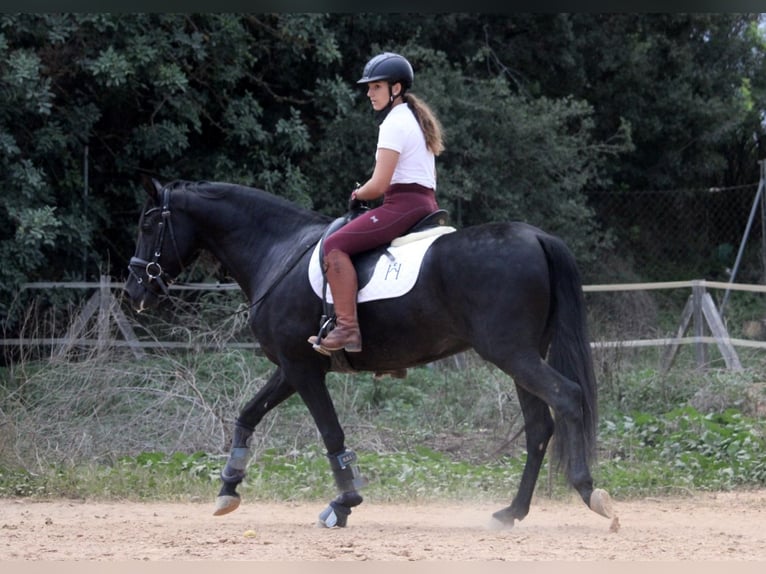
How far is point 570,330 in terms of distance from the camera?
6125 mm

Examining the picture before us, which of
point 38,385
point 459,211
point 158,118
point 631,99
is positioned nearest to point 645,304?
point 459,211

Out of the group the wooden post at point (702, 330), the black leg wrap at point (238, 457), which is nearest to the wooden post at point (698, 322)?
the wooden post at point (702, 330)

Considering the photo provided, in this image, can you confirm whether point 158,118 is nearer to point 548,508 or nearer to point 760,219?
point 548,508

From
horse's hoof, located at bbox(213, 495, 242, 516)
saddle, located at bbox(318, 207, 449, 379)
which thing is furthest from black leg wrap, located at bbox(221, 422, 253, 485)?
saddle, located at bbox(318, 207, 449, 379)

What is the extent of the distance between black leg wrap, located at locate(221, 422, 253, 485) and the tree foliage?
17.3ft

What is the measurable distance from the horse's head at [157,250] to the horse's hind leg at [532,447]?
2.41 m

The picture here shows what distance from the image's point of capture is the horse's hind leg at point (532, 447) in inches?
251

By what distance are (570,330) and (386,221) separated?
1253mm

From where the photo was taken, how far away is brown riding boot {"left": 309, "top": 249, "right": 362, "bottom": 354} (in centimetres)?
615

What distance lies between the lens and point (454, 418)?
9836 mm

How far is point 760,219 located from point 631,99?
9.22 ft

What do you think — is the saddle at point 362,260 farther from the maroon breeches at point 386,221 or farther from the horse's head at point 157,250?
the horse's head at point 157,250

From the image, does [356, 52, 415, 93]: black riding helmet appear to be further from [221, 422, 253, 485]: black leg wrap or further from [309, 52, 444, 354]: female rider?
[221, 422, 253, 485]: black leg wrap

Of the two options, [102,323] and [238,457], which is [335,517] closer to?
[238,457]
